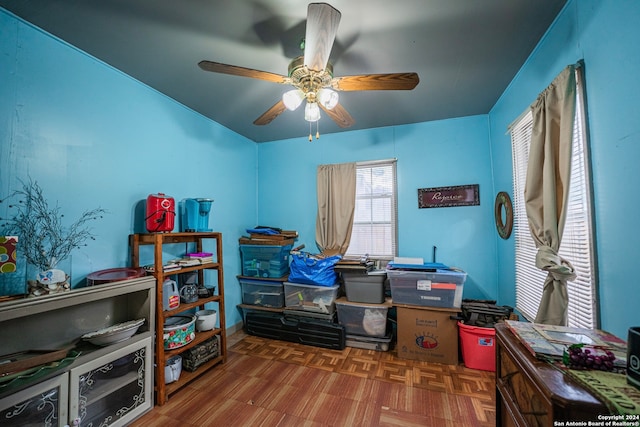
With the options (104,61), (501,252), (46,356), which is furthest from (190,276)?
(501,252)

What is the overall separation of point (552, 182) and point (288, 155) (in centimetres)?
288

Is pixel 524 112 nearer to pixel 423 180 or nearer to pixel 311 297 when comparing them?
pixel 423 180

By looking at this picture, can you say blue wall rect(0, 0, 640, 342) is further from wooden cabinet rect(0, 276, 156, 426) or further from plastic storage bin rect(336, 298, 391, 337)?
plastic storage bin rect(336, 298, 391, 337)

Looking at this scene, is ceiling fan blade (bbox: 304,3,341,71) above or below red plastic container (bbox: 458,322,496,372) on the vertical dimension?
above

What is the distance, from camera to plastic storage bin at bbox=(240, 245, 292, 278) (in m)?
3.04

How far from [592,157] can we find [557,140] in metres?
0.29

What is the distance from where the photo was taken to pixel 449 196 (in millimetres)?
2797

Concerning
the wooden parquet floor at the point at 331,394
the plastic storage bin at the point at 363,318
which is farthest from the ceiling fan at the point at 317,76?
the wooden parquet floor at the point at 331,394

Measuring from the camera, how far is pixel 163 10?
4.50 ft

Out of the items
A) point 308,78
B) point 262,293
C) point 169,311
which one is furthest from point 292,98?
point 262,293

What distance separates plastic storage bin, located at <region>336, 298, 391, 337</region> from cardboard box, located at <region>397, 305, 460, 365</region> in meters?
0.20

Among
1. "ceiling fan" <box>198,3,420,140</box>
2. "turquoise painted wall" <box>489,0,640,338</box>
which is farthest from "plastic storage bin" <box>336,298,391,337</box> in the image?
"ceiling fan" <box>198,3,420,140</box>

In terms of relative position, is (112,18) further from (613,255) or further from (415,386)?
(415,386)

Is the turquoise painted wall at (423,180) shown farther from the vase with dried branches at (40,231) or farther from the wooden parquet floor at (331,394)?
the vase with dried branches at (40,231)
